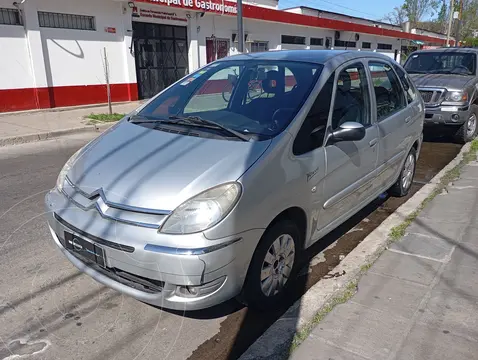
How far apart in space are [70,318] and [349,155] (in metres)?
2.45

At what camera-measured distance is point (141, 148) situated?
2.92 metres

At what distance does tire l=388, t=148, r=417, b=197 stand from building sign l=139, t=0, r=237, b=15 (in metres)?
11.9

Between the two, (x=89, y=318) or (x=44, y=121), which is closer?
(x=89, y=318)

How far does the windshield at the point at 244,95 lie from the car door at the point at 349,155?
0.35m

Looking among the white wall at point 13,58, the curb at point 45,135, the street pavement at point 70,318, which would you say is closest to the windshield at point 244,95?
the street pavement at point 70,318

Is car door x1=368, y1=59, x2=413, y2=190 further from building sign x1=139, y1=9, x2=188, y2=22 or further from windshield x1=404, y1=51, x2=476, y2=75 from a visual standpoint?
building sign x1=139, y1=9, x2=188, y2=22

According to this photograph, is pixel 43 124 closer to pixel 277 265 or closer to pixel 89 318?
pixel 89 318

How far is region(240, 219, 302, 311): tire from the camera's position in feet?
8.64

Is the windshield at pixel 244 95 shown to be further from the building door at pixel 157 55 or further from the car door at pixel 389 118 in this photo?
the building door at pixel 157 55

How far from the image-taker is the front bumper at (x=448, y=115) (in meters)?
7.76

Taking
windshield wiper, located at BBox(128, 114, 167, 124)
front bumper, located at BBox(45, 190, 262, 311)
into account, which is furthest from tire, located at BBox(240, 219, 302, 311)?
windshield wiper, located at BBox(128, 114, 167, 124)

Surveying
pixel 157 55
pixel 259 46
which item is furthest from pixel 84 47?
pixel 259 46

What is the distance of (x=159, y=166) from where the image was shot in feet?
8.68

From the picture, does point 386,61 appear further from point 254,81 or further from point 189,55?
point 189,55
